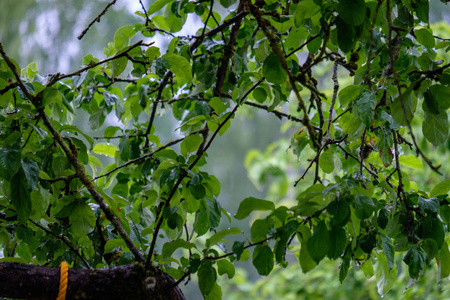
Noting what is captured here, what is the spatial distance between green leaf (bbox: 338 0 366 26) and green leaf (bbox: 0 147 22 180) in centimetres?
41

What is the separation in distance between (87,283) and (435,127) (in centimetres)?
49

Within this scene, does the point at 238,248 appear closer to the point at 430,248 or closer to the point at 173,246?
the point at 173,246

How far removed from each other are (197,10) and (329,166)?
0.37 meters

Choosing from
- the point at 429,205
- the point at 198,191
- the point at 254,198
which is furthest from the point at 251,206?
the point at 429,205

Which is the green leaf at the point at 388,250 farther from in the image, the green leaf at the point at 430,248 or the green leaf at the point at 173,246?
the green leaf at the point at 173,246

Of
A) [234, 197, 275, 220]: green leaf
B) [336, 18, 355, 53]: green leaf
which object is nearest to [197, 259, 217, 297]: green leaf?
[234, 197, 275, 220]: green leaf

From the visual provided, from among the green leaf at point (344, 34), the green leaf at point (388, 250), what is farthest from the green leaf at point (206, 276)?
the green leaf at point (344, 34)

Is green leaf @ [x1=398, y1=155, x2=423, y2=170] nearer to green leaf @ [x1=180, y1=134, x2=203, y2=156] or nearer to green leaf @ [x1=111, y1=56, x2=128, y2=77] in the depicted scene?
green leaf @ [x1=180, y1=134, x2=203, y2=156]

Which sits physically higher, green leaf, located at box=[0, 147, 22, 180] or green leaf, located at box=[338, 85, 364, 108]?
green leaf, located at box=[0, 147, 22, 180]

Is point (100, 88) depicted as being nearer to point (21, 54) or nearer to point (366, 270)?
point (366, 270)

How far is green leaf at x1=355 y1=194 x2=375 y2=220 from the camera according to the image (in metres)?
0.45

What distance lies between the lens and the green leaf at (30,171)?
56cm

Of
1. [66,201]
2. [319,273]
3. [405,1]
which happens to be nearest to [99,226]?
[66,201]

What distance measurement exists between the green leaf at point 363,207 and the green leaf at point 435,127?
0.15m
